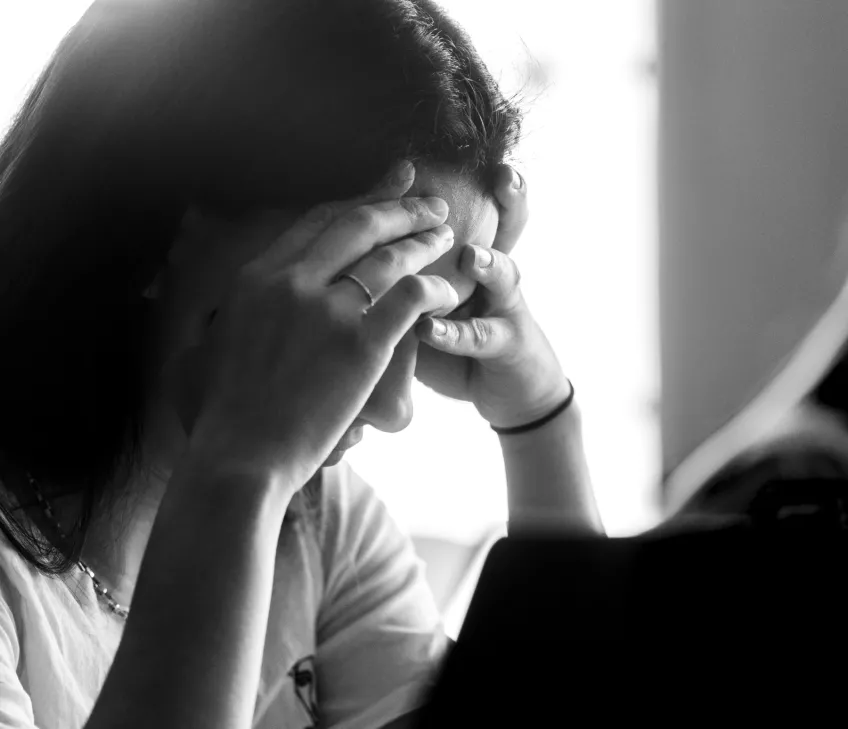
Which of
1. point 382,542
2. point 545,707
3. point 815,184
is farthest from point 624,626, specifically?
point 815,184

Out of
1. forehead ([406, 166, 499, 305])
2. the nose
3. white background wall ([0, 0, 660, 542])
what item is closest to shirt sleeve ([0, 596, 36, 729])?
the nose

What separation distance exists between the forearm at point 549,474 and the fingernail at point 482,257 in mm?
266

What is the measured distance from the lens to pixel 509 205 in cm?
85

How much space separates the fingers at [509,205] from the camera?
0.83 m

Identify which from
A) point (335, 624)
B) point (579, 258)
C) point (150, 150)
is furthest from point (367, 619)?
point (579, 258)

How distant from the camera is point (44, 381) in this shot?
30.8 inches

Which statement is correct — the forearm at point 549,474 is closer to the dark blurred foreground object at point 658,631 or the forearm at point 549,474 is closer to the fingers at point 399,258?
the fingers at point 399,258

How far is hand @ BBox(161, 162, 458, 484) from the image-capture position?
583 millimetres

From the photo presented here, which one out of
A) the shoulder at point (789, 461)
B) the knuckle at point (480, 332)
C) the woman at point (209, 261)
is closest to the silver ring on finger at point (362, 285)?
the woman at point (209, 261)

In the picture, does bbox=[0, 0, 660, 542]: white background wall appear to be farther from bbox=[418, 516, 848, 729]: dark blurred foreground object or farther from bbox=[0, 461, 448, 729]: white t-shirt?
bbox=[418, 516, 848, 729]: dark blurred foreground object

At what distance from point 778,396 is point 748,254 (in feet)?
5.45

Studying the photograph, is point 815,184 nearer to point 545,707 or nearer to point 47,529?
point 47,529

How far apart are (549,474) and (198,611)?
0.55 meters

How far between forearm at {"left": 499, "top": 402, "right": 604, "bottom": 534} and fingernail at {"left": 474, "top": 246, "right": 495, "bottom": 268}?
0.27 m
